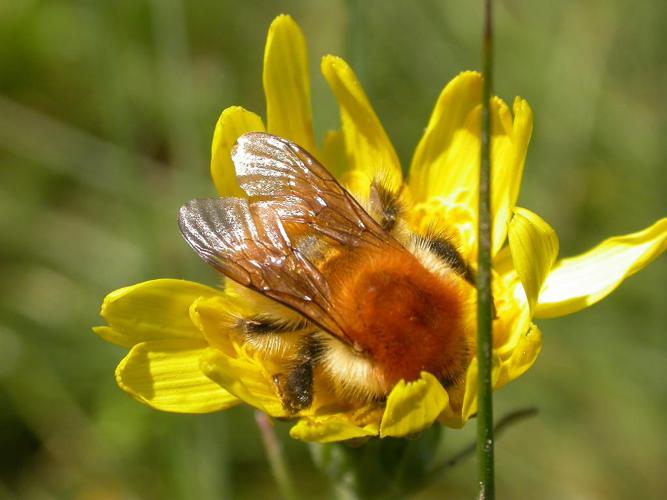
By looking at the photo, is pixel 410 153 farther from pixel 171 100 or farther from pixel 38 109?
pixel 38 109

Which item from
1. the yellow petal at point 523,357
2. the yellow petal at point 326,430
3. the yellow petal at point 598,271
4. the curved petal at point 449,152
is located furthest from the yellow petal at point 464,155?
the yellow petal at point 326,430

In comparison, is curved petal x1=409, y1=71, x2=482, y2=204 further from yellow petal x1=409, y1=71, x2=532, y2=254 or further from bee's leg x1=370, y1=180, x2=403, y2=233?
bee's leg x1=370, y1=180, x2=403, y2=233

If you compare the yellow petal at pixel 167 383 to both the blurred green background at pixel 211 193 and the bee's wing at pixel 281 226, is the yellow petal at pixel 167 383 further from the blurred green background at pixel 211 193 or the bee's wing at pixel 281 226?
the blurred green background at pixel 211 193

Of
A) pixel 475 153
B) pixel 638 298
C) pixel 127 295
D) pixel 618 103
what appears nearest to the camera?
pixel 127 295

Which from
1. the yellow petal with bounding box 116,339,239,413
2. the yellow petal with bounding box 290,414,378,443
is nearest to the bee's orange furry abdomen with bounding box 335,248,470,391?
the yellow petal with bounding box 290,414,378,443

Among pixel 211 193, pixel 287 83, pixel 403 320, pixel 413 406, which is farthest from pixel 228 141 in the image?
pixel 211 193

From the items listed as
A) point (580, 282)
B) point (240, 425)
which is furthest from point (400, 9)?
point (580, 282)
